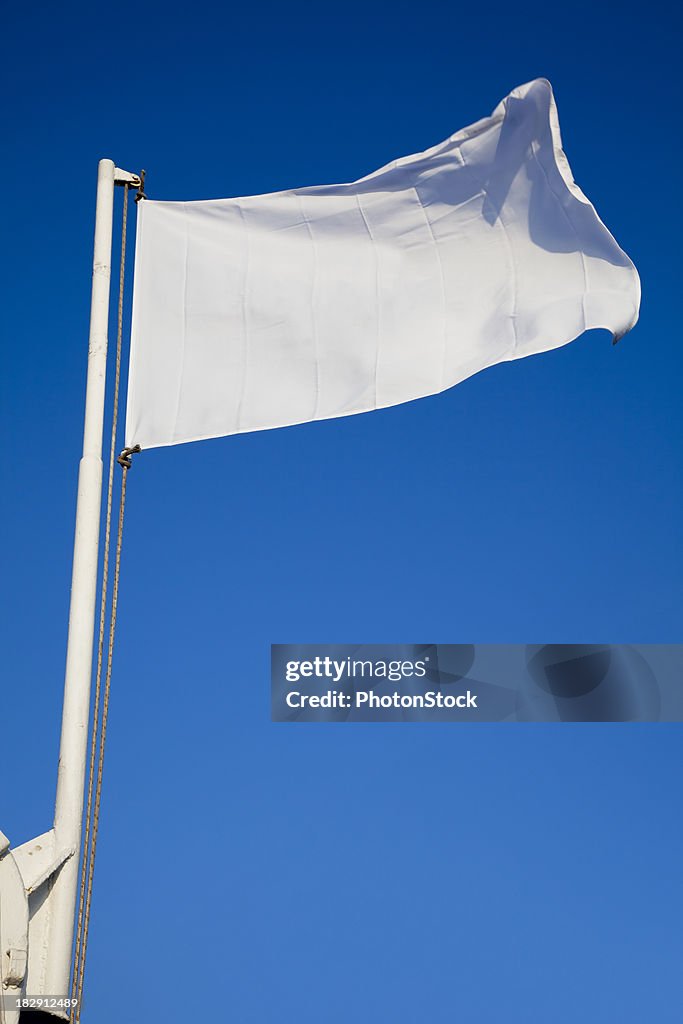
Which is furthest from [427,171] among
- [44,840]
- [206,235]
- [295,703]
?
[295,703]

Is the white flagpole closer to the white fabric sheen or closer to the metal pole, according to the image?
the metal pole

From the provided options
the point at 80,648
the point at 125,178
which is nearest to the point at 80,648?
the point at 80,648

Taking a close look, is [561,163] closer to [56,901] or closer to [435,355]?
[435,355]

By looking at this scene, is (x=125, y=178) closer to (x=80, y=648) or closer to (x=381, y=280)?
(x=381, y=280)

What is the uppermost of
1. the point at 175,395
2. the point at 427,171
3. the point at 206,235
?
the point at 427,171

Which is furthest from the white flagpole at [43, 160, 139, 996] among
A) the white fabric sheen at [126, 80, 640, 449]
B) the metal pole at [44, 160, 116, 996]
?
the white fabric sheen at [126, 80, 640, 449]

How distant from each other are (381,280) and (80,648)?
4.47 m

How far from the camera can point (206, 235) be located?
11.0m

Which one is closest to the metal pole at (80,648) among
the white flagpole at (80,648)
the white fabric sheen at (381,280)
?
the white flagpole at (80,648)

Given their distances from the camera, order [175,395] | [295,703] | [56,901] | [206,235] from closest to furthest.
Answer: [56,901] < [175,395] < [206,235] < [295,703]

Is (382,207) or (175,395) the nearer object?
(175,395)

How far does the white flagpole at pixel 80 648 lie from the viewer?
26.0 feet

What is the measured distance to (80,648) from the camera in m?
8.54

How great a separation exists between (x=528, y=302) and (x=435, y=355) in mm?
903
